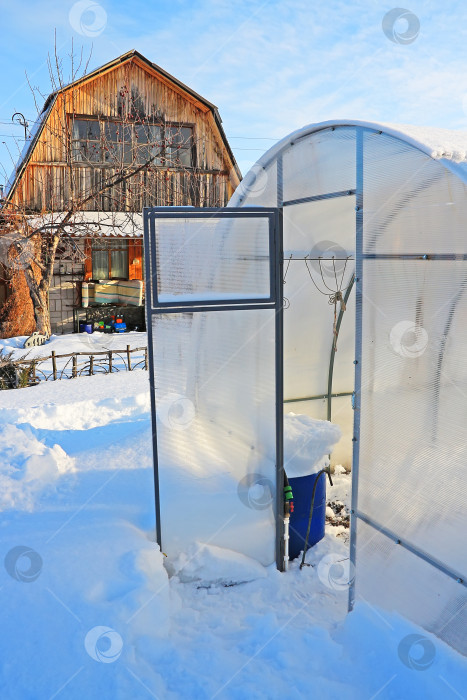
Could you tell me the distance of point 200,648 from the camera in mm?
4051

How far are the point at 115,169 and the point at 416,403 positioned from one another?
15487 millimetres

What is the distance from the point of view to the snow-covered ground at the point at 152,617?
3.49m

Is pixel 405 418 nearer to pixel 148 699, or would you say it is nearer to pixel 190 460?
pixel 190 460

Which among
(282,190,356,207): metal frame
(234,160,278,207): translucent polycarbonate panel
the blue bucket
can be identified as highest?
(234,160,278,207): translucent polycarbonate panel

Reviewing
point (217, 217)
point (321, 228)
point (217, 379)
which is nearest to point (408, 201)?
point (217, 217)

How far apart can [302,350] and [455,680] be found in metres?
4.69

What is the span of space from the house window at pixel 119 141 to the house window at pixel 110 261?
2.67m

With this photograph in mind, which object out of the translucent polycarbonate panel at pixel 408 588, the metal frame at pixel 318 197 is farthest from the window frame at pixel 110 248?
the translucent polycarbonate panel at pixel 408 588

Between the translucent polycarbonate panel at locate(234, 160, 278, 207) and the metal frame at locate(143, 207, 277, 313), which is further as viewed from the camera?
the translucent polycarbonate panel at locate(234, 160, 278, 207)

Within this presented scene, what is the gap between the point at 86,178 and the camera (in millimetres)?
18453

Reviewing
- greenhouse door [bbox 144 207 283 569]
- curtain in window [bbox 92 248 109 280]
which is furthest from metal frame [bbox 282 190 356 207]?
curtain in window [bbox 92 248 109 280]

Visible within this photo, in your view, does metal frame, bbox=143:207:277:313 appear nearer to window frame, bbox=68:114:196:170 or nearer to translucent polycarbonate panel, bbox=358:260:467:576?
translucent polycarbonate panel, bbox=358:260:467:576

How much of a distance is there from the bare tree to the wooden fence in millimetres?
3908

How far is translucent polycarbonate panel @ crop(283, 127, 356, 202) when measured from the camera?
188 inches
